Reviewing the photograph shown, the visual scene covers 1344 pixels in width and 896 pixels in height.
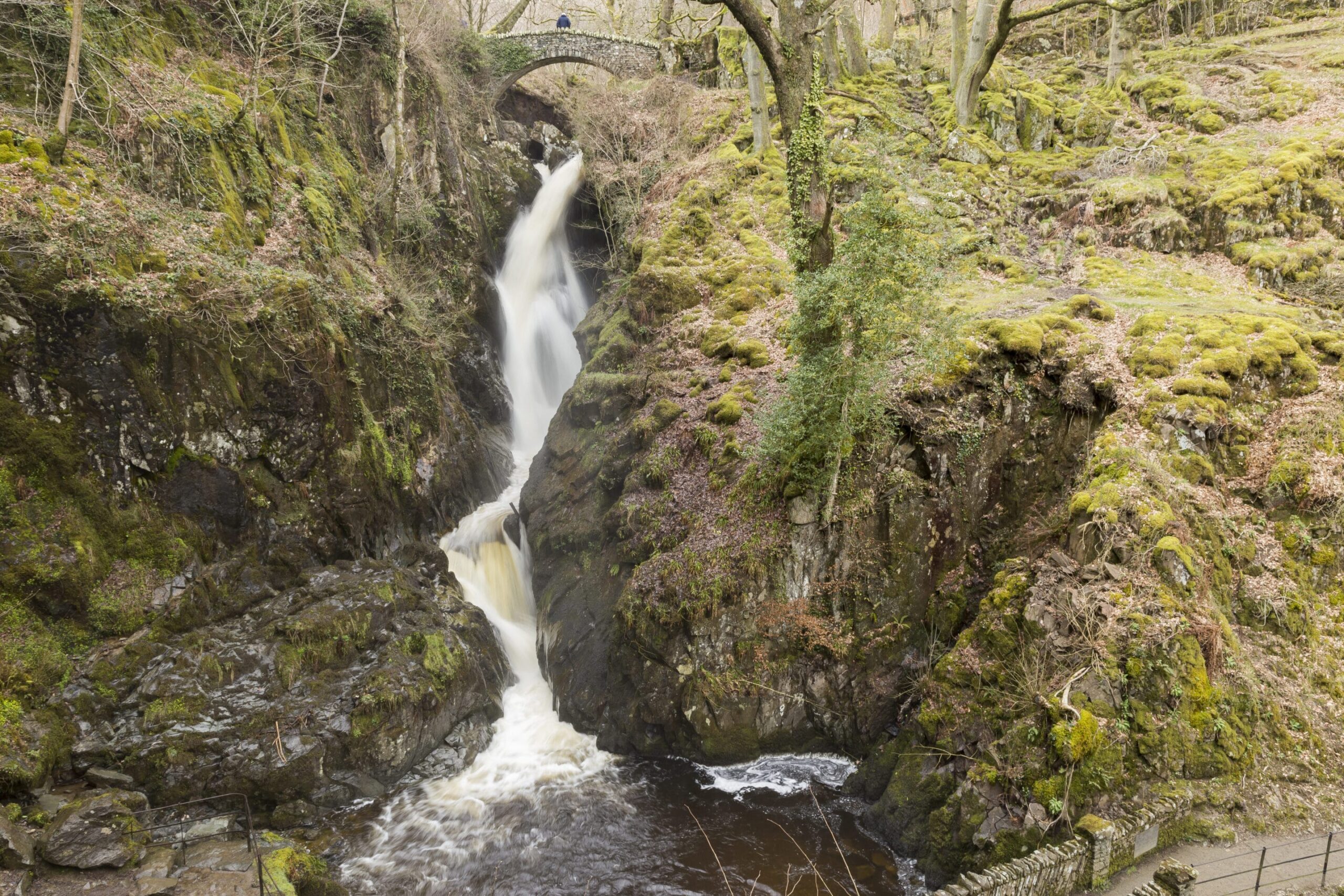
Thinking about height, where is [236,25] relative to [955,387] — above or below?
above

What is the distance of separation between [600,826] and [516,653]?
5.13 metres

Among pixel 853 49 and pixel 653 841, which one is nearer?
pixel 653 841

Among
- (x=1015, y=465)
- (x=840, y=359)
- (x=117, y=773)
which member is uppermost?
(x=840, y=359)

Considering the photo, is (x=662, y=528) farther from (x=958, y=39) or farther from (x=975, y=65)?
(x=958, y=39)

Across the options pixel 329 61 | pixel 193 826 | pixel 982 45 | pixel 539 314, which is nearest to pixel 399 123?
pixel 329 61

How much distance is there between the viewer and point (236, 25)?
51.9ft

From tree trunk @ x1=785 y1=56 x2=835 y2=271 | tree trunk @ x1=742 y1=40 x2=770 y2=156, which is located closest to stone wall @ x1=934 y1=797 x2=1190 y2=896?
tree trunk @ x1=785 y1=56 x2=835 y2=271

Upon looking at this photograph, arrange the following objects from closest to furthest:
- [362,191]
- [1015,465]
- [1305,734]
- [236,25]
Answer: [1305,734] < [1015,465] < [236,25] < [362,191]

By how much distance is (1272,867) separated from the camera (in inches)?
295

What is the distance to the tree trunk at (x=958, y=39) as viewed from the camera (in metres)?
20.2

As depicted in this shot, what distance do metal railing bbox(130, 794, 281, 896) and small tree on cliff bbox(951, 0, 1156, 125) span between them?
20801mm

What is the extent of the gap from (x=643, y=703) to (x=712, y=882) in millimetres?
3284

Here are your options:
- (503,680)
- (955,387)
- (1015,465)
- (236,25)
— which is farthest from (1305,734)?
(236,25)

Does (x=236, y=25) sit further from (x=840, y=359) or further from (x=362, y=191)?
(x=840, y=359)
